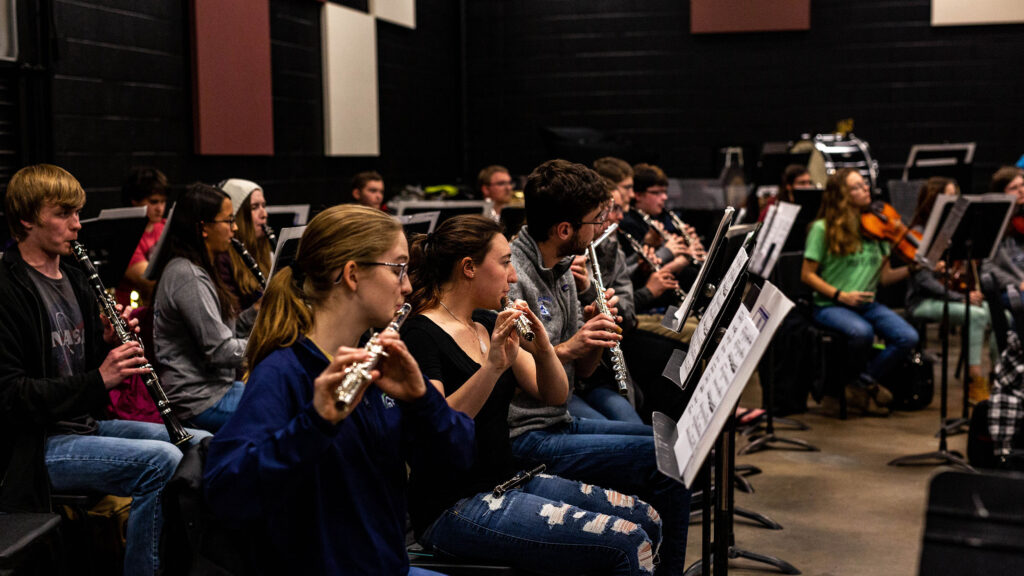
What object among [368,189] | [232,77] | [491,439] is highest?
[232,77]

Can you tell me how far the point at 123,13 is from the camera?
19.7 ft

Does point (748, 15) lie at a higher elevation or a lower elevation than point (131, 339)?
higher

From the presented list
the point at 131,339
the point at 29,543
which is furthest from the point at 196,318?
the point at 29,543

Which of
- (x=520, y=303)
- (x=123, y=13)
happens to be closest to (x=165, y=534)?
(x=520, y=303)

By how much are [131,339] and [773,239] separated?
2982 mm

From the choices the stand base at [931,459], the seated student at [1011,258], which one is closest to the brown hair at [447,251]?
the stand base at [931,459]

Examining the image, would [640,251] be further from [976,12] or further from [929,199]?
[976,12]

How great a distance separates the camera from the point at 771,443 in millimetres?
5172

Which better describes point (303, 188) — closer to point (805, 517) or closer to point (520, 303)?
point (805, 517)

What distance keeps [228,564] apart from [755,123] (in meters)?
9.92

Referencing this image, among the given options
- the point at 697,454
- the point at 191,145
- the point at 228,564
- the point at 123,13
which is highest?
the point at 123,13

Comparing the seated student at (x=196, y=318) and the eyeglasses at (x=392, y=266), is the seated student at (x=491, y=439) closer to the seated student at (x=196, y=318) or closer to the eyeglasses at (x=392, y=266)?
the eyeglasses at (x=392, y=266)

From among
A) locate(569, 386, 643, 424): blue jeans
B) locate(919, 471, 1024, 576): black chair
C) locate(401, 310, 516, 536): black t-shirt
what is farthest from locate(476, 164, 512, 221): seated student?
locate(919, 471, 1024, 576): black chair

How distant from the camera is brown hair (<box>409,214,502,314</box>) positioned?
8.36ft
